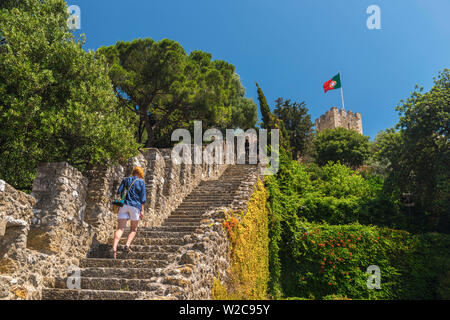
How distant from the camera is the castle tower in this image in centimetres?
4591

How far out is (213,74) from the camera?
20.2 metres

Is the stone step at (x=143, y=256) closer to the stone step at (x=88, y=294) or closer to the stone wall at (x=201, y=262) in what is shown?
the stone wall at (x=201, y=262)

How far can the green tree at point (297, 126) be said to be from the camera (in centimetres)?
2953

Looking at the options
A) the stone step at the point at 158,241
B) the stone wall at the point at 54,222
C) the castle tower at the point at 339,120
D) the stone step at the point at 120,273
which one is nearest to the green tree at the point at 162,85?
the stone wall at the point at 54,222

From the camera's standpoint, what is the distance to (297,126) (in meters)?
29.5

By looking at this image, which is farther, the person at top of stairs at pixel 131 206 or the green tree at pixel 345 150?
the green tree at pixel 345 150

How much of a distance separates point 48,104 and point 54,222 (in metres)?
2.67

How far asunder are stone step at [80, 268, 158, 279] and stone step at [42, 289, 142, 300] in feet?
1.77

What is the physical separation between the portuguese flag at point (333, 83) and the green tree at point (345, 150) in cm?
1039

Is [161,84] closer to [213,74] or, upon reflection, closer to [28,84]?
[213,74]

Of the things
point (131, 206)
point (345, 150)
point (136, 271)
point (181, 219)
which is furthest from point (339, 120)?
point (136, 271)

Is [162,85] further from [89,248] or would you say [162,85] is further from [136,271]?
[136,271]

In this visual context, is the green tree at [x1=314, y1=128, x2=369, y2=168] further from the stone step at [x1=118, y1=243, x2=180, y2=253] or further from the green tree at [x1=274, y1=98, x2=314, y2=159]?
the stone step at [x1=118, y1=243, x2=180, y2=253]
